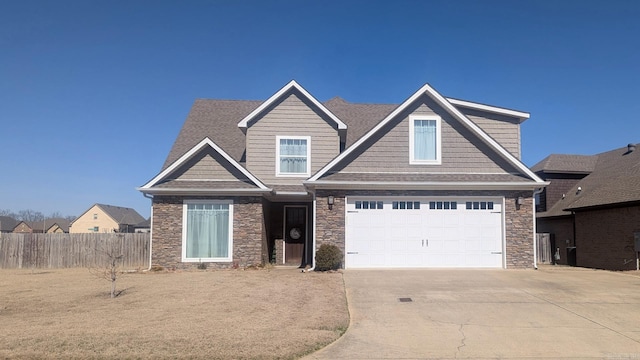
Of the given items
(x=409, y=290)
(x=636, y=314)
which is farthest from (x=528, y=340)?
(x=409, y=290)

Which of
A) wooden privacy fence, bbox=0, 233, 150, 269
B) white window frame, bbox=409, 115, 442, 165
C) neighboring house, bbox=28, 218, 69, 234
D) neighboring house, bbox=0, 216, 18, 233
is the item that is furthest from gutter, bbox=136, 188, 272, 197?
neighboring house, bbox=0, 216, 18, 233

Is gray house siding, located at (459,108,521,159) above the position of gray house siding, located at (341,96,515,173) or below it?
above

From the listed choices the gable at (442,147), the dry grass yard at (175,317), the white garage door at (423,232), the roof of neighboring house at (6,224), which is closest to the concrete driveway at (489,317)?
the dry grass yard at (175,317)

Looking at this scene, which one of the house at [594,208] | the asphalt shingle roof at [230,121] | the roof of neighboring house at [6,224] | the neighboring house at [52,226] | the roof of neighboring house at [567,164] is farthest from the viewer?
the neighboring house at [52,226]

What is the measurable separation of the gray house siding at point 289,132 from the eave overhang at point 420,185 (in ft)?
11.3

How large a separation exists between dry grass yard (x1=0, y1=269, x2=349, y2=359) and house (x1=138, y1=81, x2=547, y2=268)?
9.18 feet

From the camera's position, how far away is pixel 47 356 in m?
6.96

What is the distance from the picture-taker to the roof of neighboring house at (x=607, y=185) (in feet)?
65.5

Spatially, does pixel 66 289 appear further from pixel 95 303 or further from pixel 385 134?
pixel 385 134

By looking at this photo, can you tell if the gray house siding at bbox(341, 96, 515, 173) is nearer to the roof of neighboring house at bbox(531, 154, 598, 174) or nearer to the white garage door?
the white garage door

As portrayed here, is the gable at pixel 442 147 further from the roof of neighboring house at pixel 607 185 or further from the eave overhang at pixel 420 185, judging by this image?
the roof of neighboring house at pixel 607 185

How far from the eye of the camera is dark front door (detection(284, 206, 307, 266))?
20609mm

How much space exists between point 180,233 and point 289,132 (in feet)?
19.8

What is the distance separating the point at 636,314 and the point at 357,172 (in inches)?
368
